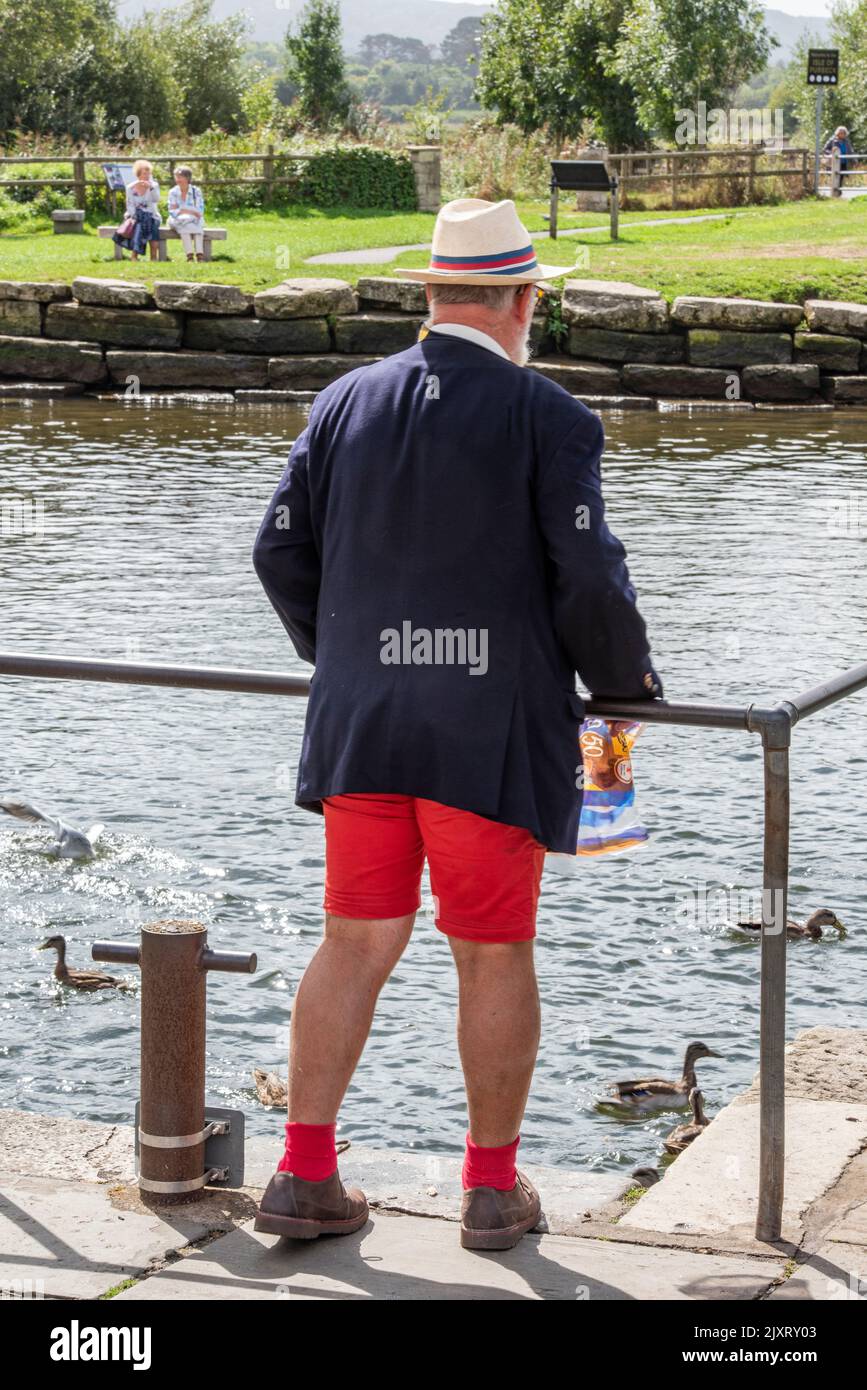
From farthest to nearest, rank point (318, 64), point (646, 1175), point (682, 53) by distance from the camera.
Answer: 1. point (318, 64)
2. point (682, 53)
3. point (646, 1175)

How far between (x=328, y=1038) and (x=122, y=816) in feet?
16.8

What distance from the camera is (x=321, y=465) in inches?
133

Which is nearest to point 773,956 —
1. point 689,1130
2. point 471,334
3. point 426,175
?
Answer: point 471,334

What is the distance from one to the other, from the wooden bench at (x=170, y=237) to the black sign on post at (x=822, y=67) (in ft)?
44.0

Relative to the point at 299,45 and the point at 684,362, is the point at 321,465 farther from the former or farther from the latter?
the point at 299,45

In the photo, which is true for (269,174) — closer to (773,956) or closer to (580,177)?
(580,177)

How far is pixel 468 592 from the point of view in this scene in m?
3.16

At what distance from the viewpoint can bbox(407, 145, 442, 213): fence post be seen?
33.8 metres

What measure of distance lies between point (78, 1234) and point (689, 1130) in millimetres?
2713

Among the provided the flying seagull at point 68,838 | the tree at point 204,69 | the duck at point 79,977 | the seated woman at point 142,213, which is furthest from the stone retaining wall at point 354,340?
the tree at point 204,69

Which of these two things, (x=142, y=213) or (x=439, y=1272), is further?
(x=142, y=213)

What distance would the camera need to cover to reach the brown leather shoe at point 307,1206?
3301mm

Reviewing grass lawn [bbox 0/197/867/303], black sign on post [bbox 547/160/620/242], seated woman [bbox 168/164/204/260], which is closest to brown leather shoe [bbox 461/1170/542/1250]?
grass lawn [bbox 0/197/867/303]
